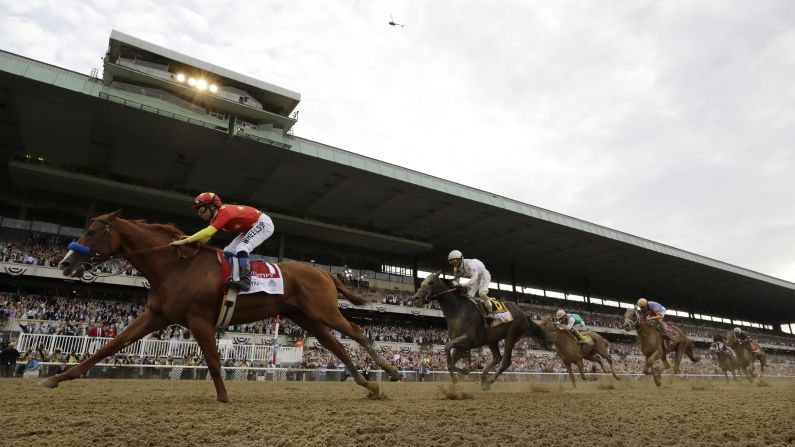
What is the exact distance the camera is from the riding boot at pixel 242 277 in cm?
561

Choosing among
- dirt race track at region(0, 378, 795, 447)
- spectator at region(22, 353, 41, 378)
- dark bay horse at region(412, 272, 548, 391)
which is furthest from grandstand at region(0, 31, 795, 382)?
dirt race track at region(0, 378, 795, 447)

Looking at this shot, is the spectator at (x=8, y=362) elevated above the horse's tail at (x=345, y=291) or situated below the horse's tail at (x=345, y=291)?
below

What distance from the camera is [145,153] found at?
1073 inches

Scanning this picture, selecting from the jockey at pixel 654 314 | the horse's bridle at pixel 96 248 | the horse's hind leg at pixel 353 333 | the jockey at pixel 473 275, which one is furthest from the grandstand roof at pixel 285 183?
the horse's hind leg at pixel 353 333

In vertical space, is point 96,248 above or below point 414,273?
below

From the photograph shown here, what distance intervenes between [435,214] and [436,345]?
9.99 metres

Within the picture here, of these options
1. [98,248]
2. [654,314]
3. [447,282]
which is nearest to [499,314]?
[447,282]

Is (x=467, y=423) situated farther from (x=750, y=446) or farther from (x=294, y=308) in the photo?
(x=294, y=308)

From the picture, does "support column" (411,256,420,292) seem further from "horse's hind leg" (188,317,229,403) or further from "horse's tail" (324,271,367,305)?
"horse's hind leg" (188,317,229,403)

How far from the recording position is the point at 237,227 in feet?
19.9

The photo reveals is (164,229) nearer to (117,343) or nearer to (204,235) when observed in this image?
(204,235)

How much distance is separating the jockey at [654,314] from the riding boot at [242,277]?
1075 cm

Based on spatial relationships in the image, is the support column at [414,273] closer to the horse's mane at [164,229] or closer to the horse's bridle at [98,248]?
the horse's mane at [164,229]

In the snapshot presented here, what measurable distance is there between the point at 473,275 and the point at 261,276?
15.3ft
